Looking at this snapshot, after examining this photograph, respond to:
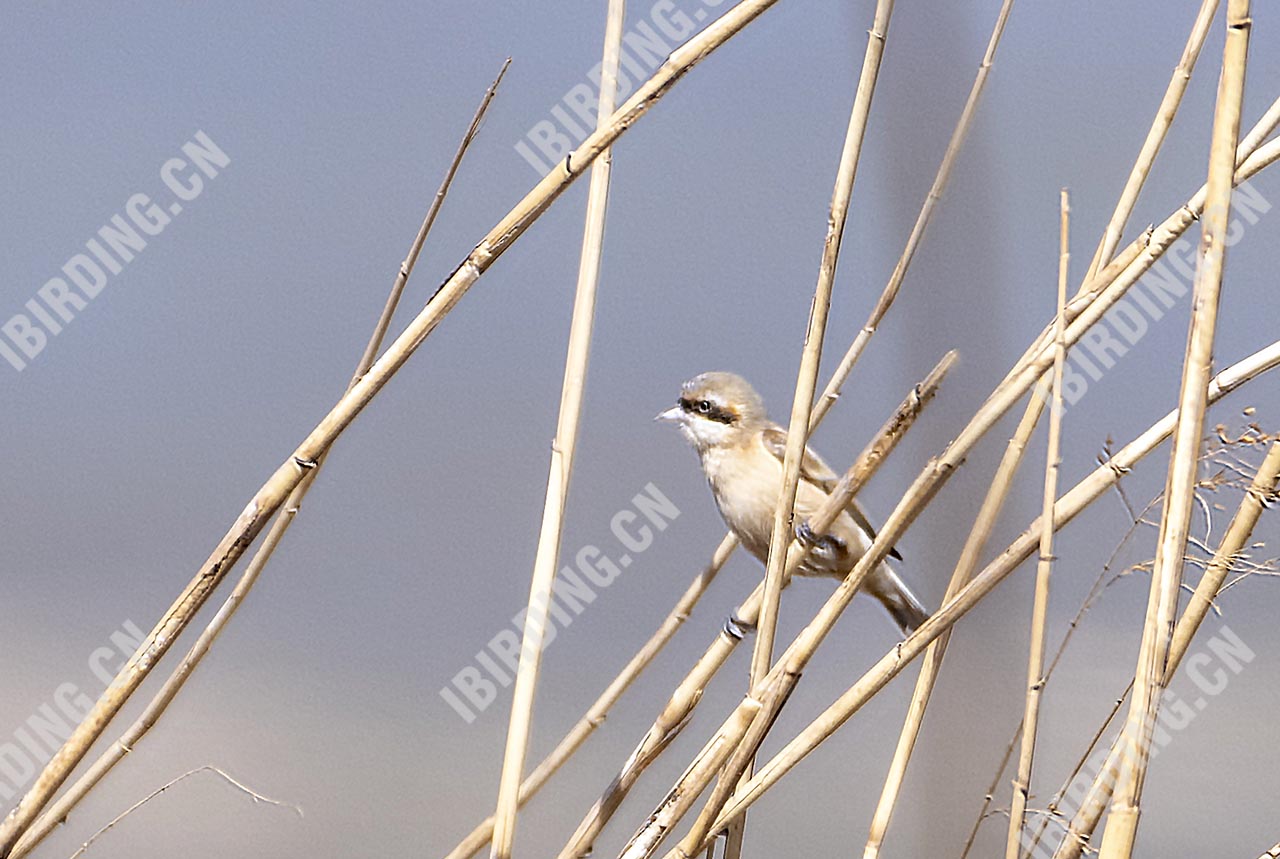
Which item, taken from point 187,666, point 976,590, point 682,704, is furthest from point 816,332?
point 187,666

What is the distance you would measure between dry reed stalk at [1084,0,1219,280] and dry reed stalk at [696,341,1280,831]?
158 mm

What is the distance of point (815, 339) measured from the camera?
2.08ft

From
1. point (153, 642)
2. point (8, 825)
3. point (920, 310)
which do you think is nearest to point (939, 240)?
point (920, 310)

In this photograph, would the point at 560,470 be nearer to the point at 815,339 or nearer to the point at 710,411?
the point at 815,339

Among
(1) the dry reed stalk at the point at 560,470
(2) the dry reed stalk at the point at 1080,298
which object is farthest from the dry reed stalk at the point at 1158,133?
(1) the dry reed stalk at the point at 560,470

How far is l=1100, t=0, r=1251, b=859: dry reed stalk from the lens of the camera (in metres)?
0.52

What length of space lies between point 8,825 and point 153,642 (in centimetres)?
14

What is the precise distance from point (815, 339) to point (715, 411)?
82 centimetres

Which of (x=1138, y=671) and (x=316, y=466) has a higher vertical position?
(x=316, y=466)

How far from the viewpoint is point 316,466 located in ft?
2.06

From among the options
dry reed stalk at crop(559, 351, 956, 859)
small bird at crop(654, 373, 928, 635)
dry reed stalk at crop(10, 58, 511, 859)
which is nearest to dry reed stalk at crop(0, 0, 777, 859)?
dry reed stalk at crop(10, 58, 511, 859)

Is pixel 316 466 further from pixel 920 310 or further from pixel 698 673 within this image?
pixel 920 310

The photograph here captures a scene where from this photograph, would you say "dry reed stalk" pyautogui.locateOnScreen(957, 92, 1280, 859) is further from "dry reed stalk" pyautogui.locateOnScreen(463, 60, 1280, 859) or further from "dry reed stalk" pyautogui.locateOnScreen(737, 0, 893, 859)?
"dry reed stalk" pyautogui.locateOnScreen(737, 0, 893, 859)

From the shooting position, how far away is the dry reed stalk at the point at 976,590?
0.62m
